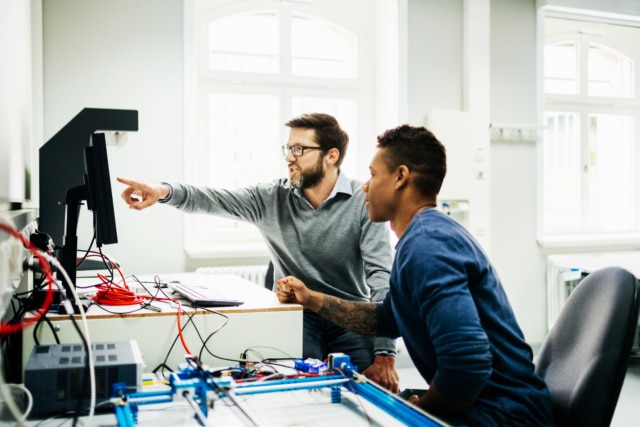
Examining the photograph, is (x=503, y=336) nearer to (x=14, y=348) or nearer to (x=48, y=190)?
(x=14, y=348)

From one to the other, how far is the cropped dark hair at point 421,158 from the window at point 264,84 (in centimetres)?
253

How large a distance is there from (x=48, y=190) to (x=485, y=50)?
11.2 feet

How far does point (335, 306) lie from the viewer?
1.72m

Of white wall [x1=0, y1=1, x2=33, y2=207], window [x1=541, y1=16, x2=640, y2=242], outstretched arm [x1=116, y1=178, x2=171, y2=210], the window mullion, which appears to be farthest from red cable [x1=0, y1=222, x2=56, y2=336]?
window [x1=541, y1=16, x2=640, y2=242]

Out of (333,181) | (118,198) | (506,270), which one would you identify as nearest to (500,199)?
(506,270)

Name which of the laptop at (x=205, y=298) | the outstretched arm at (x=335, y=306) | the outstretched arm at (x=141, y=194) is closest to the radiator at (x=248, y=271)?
the outstretched arm at (x=141, y=194)

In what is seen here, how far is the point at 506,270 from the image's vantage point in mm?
4543

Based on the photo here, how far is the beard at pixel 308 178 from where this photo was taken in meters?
2.28

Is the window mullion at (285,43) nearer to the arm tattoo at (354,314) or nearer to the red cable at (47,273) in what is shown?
the arm tattoo at (354,314)

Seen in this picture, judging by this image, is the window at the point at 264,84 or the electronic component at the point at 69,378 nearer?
A: the electronic component at the point at 69,378

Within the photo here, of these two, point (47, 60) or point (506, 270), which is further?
point (506, 270)

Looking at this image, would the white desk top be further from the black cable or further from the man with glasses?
the man with glasses

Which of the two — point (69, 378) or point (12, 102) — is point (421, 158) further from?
point (12, 102)

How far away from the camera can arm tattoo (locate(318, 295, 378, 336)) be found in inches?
65.2
